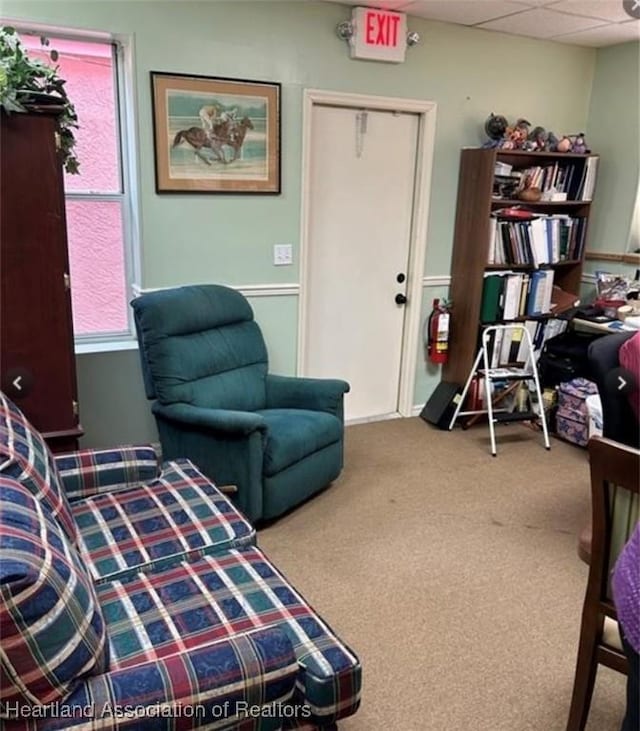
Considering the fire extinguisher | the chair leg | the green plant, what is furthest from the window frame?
the chair leg

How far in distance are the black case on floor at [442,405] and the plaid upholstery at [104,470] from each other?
7.61 ft

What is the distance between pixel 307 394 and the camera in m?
3.26

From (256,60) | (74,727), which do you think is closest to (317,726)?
(74,727)

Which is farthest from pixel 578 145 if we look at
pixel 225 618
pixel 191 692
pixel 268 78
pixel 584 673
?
pixel 191 692

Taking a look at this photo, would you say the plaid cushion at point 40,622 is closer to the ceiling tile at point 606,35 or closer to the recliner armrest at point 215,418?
the recliner armrest at point 215,418

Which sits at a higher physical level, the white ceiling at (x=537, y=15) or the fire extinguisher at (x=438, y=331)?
the white ceiling at (x=537, y=15)

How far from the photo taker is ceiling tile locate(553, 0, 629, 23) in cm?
325

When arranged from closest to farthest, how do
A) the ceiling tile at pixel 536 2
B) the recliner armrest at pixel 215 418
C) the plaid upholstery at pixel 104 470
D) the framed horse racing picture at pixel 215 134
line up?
the plaid upholstery at pixel 104 470, the recliner armrest at pixel 215 418, the framed horse racing picture at pixel 215 134, the ceiling tile at pixel 536 2

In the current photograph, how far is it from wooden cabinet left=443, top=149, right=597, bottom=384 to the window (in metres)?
2.13

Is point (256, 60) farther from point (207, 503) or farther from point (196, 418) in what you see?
point (207, 503)

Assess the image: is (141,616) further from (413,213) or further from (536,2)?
(536,2)

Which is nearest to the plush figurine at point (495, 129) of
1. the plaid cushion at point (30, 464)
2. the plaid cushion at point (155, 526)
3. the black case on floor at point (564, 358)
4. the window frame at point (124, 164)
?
the black case on floor at point (564, 358)

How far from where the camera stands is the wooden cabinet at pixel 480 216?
12.9 feet

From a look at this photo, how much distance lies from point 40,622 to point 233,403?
204cm
